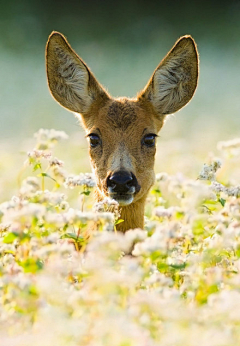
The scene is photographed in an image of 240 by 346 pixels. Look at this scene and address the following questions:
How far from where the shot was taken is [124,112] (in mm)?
6234

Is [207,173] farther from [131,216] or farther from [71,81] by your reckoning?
[71,81]

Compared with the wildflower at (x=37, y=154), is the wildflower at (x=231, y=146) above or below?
above

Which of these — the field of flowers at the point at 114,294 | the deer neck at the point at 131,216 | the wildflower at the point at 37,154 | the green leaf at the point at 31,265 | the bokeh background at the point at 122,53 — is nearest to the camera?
the field of flowers at the point at 114,294

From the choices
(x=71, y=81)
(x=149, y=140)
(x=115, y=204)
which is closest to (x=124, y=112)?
(x=149, y=140)

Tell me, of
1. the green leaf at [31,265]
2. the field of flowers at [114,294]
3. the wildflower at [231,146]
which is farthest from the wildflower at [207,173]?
the green leaf at [31,265]

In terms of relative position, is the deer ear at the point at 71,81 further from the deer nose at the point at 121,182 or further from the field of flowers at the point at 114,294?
the field of flowers at the point at 114,294

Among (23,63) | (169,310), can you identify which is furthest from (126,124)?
(23,63)

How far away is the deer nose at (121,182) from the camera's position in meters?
5.23

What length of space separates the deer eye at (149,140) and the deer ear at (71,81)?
2.47 feet

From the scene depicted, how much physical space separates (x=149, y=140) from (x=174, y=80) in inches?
38.4

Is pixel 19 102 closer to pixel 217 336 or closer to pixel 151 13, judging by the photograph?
pixel 151 13

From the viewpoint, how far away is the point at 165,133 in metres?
15.4

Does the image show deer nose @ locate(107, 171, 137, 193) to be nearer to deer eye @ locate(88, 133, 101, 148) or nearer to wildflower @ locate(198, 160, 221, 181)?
wildflower @ locate(198, 160, 221, 181)

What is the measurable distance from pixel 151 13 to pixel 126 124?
61.2ft
